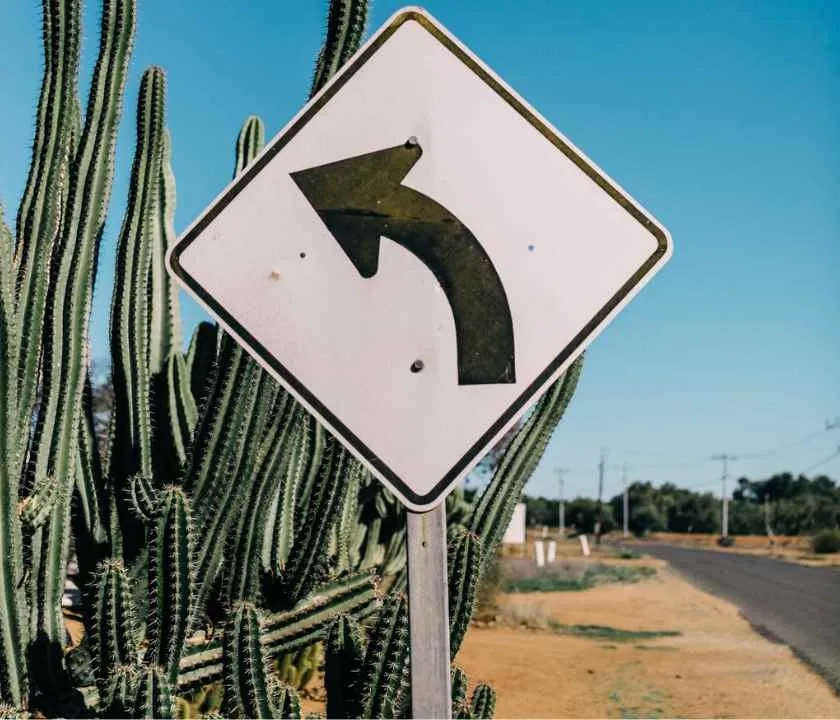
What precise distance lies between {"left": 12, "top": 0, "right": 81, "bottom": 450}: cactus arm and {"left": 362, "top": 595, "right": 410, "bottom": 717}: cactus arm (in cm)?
166

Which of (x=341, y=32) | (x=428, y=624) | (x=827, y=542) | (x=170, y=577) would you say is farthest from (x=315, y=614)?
(x=827, y=542)

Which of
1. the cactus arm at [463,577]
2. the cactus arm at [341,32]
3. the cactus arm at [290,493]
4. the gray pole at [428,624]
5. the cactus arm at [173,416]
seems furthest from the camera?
the cactus arm at [290,493]

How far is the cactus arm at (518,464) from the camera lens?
4.67 meters

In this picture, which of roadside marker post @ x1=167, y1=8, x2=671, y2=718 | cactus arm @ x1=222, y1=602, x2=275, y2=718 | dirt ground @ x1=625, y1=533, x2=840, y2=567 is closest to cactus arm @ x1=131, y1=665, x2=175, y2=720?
cactus arm @ x1=222, y1=602, x2=275, y2=718

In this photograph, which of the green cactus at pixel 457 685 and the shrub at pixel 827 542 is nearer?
the green cactus at pixel 457 685

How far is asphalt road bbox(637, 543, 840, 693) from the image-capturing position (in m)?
18.3

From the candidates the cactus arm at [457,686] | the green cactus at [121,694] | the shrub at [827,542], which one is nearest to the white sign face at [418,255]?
the green cactus at [121,694]

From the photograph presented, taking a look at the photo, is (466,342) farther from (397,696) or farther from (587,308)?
(397,696)

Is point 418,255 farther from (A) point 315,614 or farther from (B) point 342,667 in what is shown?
(A) point 315,614

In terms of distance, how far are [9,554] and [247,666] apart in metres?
1.07

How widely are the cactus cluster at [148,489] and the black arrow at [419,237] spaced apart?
4.62ft

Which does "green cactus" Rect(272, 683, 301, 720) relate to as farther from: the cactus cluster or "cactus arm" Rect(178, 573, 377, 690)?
"cactus arm" Rect(178, 573, 377, 690)

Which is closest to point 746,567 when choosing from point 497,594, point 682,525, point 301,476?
point 497,594

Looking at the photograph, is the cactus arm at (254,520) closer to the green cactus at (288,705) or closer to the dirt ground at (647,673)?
the green cactus at (288,705)
